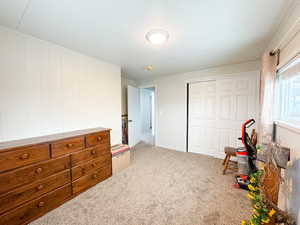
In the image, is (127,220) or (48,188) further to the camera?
(48,188)

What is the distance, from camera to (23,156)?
4.24 feet

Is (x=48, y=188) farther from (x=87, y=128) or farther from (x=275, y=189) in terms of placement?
(x=275, y=189)

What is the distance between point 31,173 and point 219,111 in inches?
143

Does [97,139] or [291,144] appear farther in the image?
[97,139]

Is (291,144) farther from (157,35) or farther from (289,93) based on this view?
(157,35)

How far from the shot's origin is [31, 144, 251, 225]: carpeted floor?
136cm

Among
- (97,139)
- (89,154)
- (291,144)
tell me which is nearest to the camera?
(291,144)

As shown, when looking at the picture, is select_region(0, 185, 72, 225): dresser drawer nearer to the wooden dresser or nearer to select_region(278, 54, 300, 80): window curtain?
the wooden dresser

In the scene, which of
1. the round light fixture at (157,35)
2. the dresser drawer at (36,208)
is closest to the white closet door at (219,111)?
the round light fixture at (157,35)

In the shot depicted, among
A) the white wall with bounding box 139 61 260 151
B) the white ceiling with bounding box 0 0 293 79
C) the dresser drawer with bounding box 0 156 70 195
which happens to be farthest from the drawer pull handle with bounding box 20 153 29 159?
the white wall with bounding box 139 61 260 151

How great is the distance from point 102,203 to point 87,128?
4.39 ft

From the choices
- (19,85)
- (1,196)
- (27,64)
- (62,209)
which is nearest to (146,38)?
(27,64)

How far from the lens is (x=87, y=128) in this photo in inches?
92.2

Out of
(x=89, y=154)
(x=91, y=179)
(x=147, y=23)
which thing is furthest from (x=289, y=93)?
(x=91, y=179)
